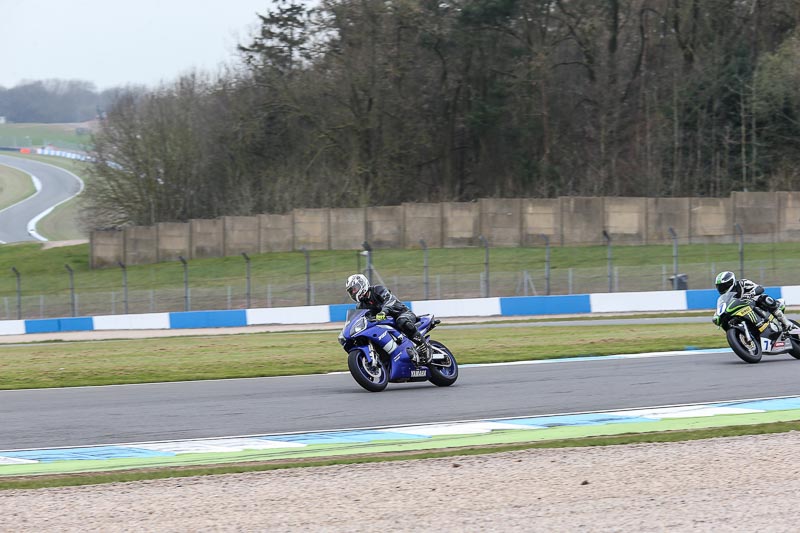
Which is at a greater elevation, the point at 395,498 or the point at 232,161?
the point at 232,161

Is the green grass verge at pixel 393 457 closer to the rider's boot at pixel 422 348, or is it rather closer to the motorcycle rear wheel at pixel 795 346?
the rider's boot at pixel 422 348

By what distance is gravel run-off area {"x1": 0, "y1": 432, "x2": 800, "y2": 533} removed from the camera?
708cm

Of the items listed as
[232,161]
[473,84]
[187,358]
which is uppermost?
[473,84]

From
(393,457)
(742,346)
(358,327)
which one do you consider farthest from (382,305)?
(742,346)

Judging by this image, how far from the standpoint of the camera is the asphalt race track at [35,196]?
92.0 meters

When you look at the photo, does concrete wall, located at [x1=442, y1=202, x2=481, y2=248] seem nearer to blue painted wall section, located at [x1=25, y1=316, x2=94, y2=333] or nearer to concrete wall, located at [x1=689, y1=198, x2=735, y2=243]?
concrete wall, located at [x1=689, y1=198, x2=735, y2=243]

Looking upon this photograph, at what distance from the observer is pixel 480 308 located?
117 ft

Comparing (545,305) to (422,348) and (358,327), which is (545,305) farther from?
(358,327)

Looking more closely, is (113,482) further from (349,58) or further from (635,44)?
(635,44)

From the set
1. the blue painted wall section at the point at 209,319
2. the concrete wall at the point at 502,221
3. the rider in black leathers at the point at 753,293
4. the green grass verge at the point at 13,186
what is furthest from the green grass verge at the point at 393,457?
the green grass verge at the point at 13,186

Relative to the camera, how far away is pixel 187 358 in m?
21.7

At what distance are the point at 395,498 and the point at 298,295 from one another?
30758mm

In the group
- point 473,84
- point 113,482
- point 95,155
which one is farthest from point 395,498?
point 95,155

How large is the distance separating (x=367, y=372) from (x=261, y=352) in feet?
28.6
